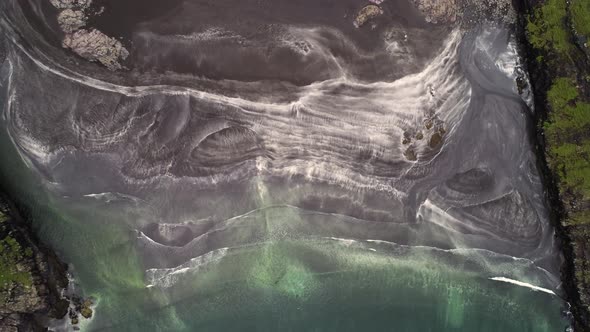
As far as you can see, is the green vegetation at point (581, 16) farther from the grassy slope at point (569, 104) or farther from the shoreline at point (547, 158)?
the shoreline at point (547, 158)

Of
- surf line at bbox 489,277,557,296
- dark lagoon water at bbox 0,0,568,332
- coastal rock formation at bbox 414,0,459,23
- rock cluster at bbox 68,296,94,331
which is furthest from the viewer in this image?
surf line at bbox 489,277,557,296

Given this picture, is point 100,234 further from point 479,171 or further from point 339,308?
point 479,171

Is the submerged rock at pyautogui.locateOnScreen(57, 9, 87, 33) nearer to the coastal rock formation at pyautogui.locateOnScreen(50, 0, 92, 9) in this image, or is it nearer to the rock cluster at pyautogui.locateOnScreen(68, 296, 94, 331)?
the coastal rock formation at pyautogui.locateOnScreen(50, 0, 92, 9)

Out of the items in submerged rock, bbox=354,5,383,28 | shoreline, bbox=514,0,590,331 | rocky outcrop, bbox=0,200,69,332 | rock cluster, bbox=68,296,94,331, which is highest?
submerged rock, bbox=354,5,383,28

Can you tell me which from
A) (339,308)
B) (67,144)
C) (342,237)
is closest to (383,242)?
(342,237)

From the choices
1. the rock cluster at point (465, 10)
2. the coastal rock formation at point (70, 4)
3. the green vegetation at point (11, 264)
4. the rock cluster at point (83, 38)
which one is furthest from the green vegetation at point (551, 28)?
the green vegetation at point (11, 264)

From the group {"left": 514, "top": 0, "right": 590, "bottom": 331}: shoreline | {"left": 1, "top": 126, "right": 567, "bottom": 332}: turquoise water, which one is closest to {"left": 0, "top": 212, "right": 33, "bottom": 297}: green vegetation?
{"left": 1, "top": 126, "right": 567, "bottom": 332}: turquoise water
